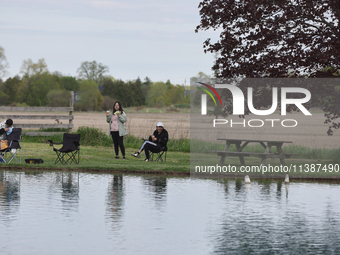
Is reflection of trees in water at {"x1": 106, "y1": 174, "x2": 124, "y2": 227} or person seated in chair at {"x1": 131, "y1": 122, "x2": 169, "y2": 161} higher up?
person seated in chair at {"x1": 131, "y1": 122, "x2": 169, "y2": 161}

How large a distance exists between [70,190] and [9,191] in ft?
4.34

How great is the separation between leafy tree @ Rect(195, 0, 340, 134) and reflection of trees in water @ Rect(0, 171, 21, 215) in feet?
27.6

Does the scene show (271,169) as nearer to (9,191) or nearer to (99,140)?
(9,191)

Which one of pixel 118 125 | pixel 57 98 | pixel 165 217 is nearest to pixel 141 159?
pixel 118 125

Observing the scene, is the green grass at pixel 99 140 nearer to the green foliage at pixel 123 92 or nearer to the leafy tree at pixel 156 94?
the green foliage at pixel 123 92

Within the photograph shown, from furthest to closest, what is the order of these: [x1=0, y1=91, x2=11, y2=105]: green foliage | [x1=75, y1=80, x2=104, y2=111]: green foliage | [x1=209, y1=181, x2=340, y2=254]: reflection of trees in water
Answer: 1. [x1=75, y1=80, x2=104, y2=111]: green foliage
2. [x1=0, y1=91, x2=11, y2=105]: green foliage
3. [x1=209, y1=181, x2=340, y2=254]: reflection of trees in water

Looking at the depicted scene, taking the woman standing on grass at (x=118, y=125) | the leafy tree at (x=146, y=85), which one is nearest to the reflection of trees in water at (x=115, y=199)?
the woman standing on grass at (x=118, y=125)

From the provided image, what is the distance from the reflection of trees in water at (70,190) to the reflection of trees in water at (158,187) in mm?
1631

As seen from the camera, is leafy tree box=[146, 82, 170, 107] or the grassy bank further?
leafy tree box=[146, 82, 170, 107]

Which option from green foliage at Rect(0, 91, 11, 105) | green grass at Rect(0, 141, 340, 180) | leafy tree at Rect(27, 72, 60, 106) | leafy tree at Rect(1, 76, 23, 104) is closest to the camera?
green grass at Rect(0, 141, 340, 180)

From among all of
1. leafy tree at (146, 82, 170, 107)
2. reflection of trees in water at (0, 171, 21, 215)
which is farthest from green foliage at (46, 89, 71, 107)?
reflection of trees in water at (0, 171, 21, 215)

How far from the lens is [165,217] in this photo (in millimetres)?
10164

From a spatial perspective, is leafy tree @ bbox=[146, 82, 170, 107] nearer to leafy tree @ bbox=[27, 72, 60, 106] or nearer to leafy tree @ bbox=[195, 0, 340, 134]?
leafy tree @ bbox=[27, 72, 60, 106]

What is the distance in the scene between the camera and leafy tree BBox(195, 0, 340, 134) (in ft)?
66.6
